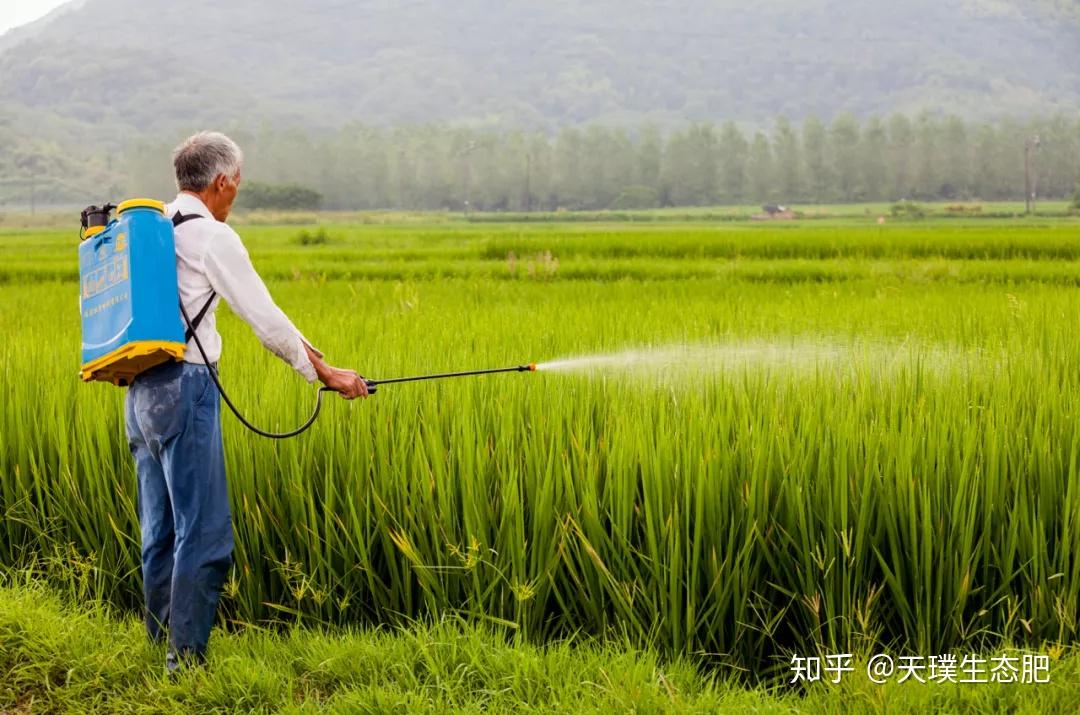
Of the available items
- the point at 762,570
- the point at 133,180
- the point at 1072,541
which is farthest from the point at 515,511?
the point at 133,180

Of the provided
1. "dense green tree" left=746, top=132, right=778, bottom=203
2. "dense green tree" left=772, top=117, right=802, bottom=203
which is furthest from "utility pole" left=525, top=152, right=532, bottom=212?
"dense green tree" left=772, top=117, right=802, bottom=203

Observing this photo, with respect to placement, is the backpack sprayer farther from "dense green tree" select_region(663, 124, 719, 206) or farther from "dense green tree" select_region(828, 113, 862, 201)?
"dense green tree" select_region(663, 124, 719, 206)

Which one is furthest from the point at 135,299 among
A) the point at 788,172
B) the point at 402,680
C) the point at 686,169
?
the point at 686,169

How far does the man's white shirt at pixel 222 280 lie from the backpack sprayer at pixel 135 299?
5 centimetres

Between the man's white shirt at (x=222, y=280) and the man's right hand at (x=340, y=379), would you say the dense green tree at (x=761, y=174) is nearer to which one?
the man's right hand at (x=340, y=379)

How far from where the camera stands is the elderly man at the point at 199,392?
9.96 ft

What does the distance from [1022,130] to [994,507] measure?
563 feet

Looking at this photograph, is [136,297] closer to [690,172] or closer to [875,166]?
[875,166]

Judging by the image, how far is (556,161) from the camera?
15838 centimetres

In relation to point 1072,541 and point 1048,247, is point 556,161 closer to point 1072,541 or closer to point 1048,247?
point 1048,247

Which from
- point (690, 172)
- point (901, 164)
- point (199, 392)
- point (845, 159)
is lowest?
point (199, 392)

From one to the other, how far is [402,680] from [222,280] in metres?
1.29

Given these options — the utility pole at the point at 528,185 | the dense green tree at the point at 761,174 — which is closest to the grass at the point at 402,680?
the utility pole at the point at 528,185

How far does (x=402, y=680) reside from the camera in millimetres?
2932
